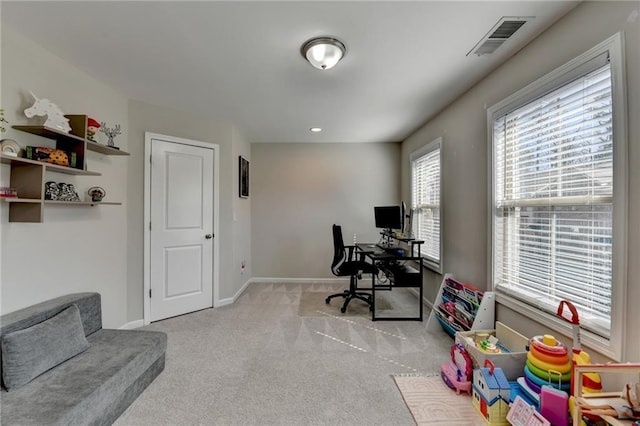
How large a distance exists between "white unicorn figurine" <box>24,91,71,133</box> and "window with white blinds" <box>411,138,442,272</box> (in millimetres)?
3627

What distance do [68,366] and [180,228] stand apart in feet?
5.74

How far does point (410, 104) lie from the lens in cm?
288

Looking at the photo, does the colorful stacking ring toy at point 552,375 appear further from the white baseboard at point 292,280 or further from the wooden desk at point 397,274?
the white baseboard at point 292,280

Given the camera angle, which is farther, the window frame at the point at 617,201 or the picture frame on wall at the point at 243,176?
the picture frame on wall at the point at 243,176

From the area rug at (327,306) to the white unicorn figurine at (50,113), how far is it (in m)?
2.85

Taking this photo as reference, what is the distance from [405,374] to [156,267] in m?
2.83

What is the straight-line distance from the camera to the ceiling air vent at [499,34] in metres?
1.58

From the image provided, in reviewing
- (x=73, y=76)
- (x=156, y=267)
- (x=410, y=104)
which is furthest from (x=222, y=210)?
(x=410, y=104)

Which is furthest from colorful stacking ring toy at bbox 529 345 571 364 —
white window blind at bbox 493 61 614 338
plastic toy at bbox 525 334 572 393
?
white window blind at bbox 493 61 614 338

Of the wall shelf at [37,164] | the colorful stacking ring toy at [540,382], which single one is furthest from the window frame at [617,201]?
the wall shelf at [37,164]

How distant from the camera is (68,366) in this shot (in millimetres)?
1544

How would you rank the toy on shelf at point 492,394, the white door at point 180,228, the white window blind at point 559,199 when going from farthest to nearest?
the white door at point 180,228 < the toy on shelf at point 492,394 < the white window blind at point 559,199

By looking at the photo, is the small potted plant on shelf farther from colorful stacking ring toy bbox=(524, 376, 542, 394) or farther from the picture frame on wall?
colorful stacking ring toy bbox=(524, 376, 542, 394)

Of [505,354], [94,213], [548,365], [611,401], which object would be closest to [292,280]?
[94,213]
